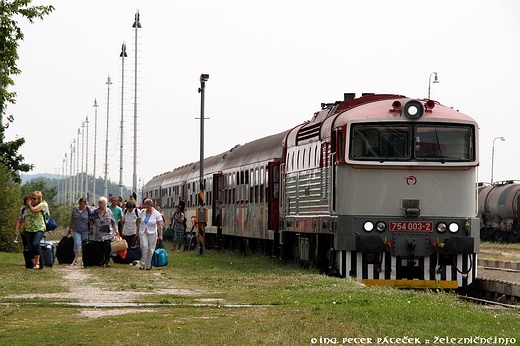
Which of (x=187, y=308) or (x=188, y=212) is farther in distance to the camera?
(x=188, y=212)

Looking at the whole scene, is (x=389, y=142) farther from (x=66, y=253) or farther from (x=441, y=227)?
(x=66, y=253)

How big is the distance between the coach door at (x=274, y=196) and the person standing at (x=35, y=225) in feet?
21.7

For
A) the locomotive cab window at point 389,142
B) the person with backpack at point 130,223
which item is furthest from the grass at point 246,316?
the person with backpack at point 130,223

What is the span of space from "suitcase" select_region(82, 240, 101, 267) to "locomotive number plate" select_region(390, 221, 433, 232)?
835 cm

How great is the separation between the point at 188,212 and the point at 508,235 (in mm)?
17916

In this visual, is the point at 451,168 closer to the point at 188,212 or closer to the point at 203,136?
the point at 203,136

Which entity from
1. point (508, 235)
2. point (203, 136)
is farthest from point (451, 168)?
point (508, 235)

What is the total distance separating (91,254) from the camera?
28.4m

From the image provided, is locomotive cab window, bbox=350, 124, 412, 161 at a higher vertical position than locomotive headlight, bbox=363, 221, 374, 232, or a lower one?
higher

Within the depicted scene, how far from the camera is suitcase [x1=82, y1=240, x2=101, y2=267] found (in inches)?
1113

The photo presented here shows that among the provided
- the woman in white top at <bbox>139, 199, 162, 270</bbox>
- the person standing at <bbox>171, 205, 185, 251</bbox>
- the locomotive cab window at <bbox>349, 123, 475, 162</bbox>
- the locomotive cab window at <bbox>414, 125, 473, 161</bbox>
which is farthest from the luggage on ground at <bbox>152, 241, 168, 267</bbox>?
the person standing at <bbox>171, 205, 185, 251</bbox>

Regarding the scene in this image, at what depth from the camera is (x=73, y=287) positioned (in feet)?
68.2

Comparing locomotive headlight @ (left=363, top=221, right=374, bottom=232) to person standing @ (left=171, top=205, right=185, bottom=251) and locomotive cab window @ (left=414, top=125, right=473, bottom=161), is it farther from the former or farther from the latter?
person standing @ (left=171, top=205, right=185, bottom=251)

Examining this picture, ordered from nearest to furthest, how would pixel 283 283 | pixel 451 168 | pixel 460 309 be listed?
pixel 460 309 < pixel 283 283 < pixel 451 168
